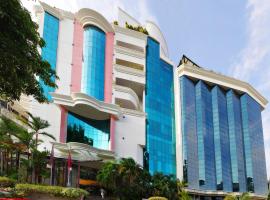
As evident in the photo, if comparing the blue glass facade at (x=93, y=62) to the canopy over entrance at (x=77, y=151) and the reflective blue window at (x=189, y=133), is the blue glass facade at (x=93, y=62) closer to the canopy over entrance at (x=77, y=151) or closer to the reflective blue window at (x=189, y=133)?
the canopy over entrance at (x=77, y=151)

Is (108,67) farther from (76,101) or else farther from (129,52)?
(76,101)

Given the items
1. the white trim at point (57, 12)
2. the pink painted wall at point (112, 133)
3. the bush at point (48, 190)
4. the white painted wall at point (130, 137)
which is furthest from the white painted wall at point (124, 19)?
the bush at point (48, 190)

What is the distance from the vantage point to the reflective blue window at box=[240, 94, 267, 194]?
78000 millimetres

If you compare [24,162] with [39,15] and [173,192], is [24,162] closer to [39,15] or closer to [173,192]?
[173,192]

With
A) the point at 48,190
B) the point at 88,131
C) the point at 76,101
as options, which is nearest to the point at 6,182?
the point at 48,190

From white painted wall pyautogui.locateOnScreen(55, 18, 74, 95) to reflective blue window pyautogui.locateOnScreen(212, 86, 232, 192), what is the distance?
32.4m

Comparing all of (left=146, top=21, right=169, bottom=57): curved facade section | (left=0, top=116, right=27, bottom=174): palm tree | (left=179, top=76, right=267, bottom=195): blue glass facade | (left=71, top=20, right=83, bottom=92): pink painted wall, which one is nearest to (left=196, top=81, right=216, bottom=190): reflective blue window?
(left=179, top=76, right=267, bottom=195): blue glass facade

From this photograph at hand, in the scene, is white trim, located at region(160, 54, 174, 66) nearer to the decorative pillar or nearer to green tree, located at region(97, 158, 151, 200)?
the decorative pillar

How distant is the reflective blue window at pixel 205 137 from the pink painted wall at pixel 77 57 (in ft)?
86.0

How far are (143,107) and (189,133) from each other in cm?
1204

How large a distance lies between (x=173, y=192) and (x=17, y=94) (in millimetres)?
41533

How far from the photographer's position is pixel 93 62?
60.4 metres

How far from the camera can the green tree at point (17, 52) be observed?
9.76 metres

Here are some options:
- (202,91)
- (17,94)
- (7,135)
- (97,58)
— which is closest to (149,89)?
(97,58)
